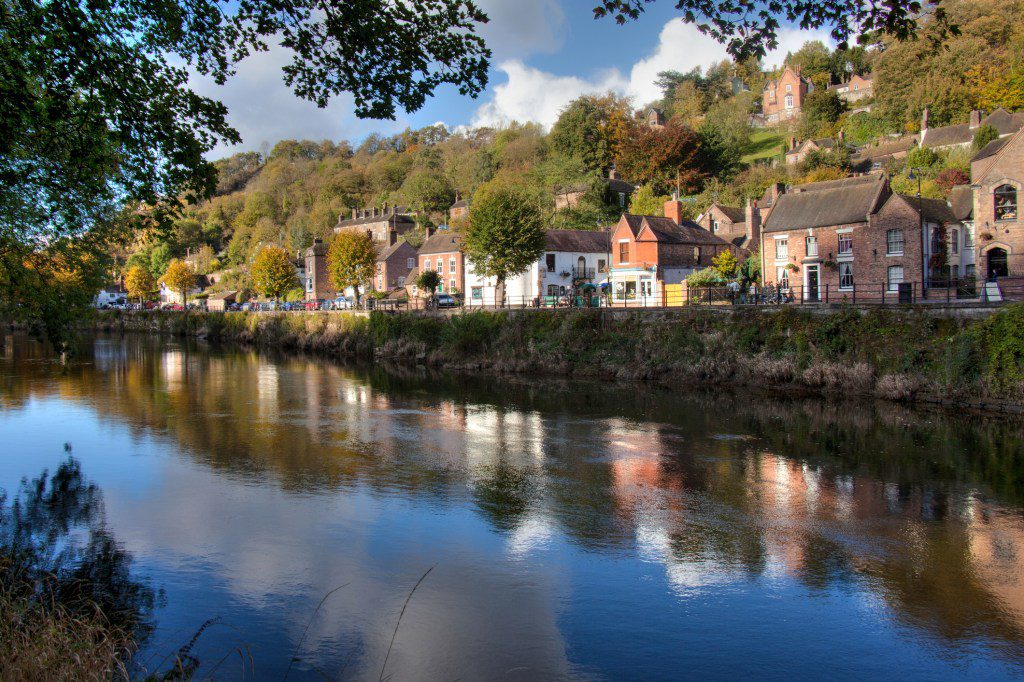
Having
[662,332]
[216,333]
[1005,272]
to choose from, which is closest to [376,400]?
[662,332]

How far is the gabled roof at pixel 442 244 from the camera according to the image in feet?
232

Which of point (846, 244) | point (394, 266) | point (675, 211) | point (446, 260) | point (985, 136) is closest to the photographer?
point (846, 244)

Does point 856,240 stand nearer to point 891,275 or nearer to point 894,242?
point 894,242

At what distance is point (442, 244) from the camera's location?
72750mm

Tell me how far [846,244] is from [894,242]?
8.59ft

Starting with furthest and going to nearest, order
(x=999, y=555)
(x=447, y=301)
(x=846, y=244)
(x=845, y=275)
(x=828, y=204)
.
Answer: (x=447, y=301) < (x=828, y=204) < (x=845, y=275) < (x=846, y=244) < (x=999, y=555)

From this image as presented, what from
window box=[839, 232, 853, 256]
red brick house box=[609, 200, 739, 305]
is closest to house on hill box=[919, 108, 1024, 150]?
red brick house box=[609, 200, 739, 305]

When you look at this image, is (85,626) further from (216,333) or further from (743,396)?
(216,333)

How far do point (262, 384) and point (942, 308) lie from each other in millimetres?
28727

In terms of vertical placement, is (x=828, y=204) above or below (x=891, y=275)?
above

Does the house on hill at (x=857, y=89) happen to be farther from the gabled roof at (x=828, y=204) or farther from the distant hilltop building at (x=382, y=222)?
the gabled roof at (x=828, y=204)

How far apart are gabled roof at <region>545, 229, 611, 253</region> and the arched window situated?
30056mm

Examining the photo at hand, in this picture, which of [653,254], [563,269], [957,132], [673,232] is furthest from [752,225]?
[957,132]

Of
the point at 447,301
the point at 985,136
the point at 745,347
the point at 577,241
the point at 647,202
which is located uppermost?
the point at 985,136
